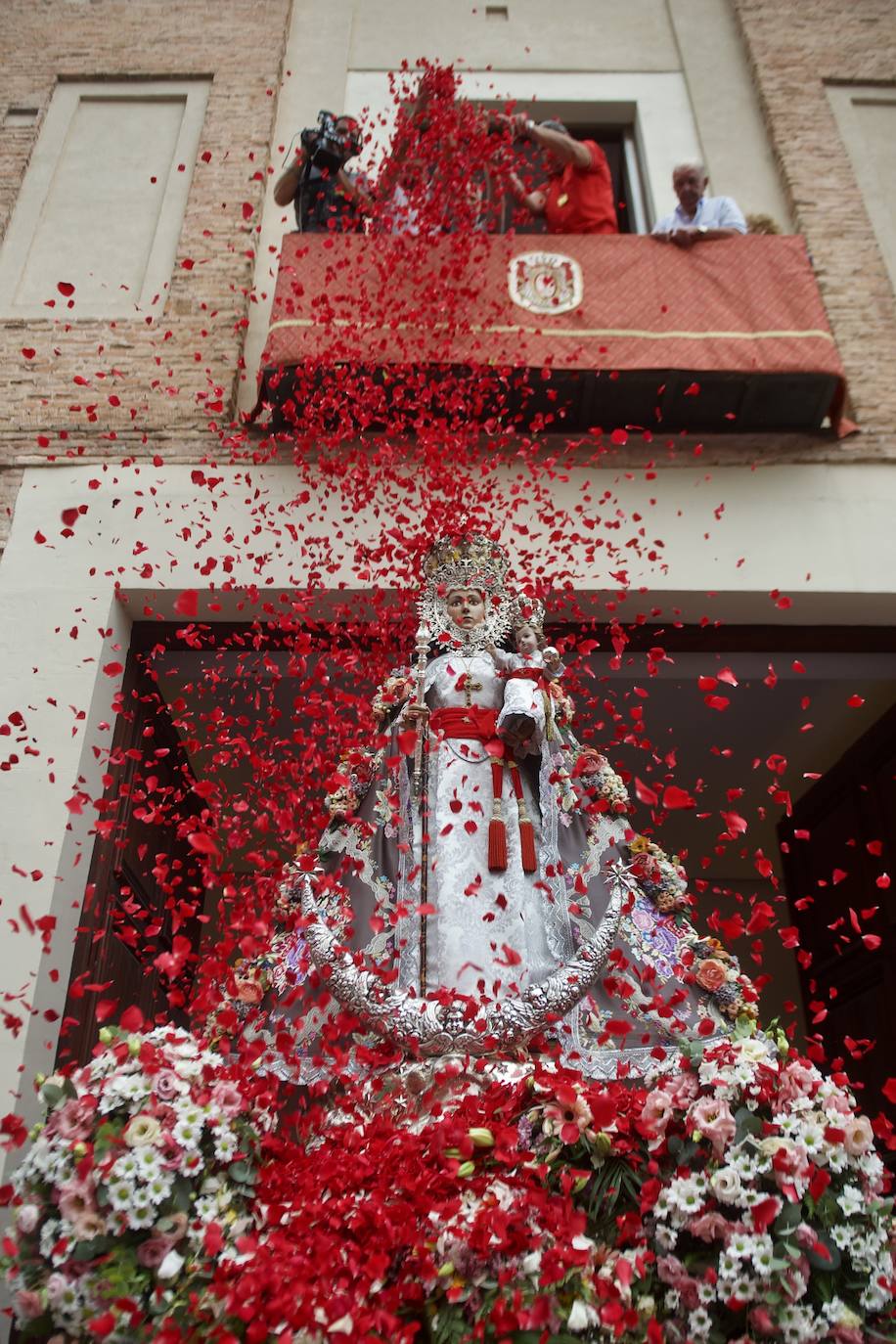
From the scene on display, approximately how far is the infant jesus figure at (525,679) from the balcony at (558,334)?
1428mm

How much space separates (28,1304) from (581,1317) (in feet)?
4.07

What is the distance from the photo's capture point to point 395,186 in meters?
6.20

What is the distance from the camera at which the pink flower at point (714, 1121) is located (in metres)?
2.52

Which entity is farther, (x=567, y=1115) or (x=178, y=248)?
(x=178, y=248)

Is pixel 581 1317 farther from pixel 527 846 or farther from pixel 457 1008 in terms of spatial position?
pixel 527 846

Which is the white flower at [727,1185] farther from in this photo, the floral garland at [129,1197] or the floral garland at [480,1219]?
the floral garland at [129,1197]

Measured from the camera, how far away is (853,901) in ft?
19.0

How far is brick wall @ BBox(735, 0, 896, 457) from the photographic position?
5.96 metres

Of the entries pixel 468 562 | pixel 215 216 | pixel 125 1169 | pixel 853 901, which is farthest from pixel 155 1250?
pixel 215 216

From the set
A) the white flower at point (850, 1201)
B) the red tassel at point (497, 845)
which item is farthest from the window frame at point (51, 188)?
the white flower at point (850, 1201)

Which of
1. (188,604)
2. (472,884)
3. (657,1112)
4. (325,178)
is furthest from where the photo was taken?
(325,178)

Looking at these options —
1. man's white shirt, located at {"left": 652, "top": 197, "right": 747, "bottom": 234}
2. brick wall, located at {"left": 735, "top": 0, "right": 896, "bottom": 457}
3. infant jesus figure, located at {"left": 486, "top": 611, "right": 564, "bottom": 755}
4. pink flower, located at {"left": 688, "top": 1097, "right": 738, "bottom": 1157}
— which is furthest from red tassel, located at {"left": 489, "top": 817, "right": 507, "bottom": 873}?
man's white shirt, located at {"left": 652, "top": 197, "right": 747, "bottom": 234}

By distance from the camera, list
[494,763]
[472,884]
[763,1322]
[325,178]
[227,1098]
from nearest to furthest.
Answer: [763,1322] < [227,1098] < [472,884] < [494,763] < [325,178]

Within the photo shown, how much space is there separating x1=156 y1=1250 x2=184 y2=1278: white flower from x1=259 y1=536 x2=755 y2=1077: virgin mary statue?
3.38 ft
